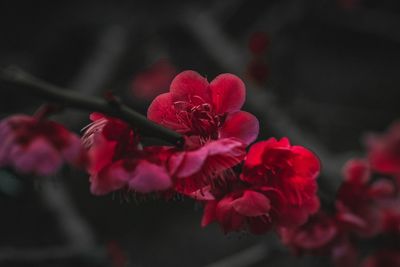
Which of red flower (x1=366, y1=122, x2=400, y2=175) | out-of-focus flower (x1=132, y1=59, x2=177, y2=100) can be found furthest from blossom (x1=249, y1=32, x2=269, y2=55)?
red flower (x1=366, y1=122, x2=400, y2=175)

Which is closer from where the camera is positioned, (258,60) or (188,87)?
(188,87)

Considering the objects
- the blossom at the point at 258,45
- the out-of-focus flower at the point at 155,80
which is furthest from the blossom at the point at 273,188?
the out-of-focus flower at the point at 155,80

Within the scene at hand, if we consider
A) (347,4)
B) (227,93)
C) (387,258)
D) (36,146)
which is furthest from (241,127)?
(347,4)

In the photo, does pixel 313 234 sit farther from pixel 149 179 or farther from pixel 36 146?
pixel 36 146

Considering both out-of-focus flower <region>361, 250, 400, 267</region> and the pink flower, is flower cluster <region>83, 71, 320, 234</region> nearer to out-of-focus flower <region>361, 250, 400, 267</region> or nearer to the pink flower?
the pink flower

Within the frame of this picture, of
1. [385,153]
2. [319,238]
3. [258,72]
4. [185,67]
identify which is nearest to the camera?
[319,238]

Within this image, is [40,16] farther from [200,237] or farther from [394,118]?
[394,118]
